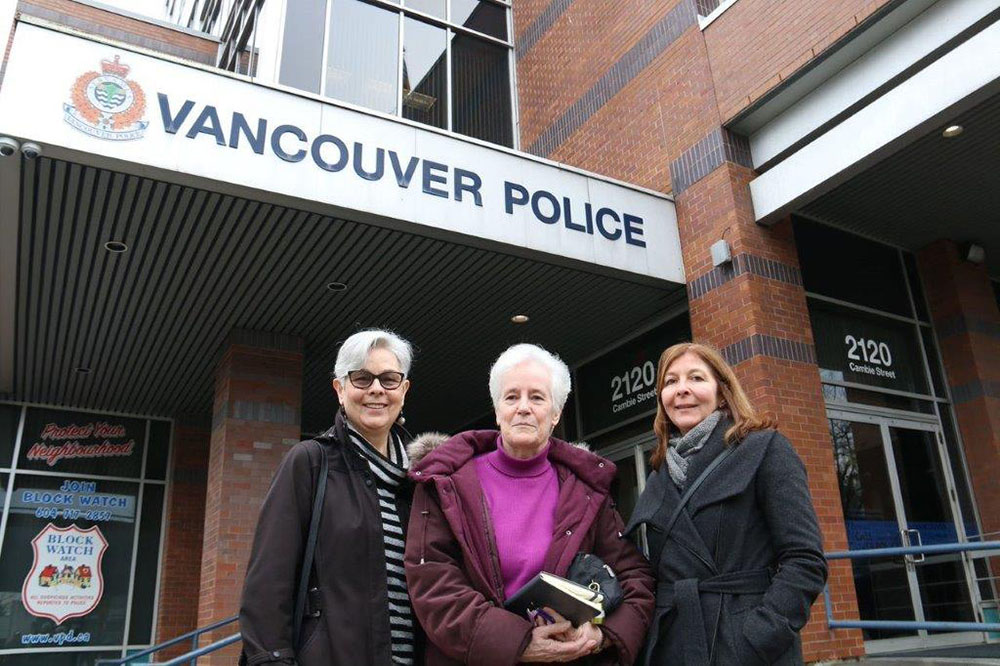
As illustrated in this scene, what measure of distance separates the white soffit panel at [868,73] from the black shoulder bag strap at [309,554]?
6613 mm

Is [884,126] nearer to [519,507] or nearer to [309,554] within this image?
[519,507]

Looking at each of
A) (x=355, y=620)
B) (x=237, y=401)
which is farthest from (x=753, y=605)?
(x=237, y=401)

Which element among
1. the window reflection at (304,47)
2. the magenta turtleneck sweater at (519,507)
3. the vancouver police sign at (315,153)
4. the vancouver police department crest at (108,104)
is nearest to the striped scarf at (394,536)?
the magenta turtleneck sweater at (519,507)

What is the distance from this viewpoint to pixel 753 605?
2.33 m

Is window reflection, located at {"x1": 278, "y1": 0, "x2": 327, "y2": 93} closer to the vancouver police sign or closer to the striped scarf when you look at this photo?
the vancouver police sign

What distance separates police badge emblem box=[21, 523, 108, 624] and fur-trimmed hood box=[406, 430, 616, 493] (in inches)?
433

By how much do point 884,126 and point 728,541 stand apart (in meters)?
5.79

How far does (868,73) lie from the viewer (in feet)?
23.7

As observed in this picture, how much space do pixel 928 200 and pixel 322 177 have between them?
7.02 metres

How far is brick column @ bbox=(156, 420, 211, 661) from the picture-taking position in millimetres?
11883

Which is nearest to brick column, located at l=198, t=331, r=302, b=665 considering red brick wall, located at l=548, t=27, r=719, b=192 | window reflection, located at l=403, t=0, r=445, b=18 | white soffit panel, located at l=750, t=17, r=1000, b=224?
red brick wall, located at l=548, t=27, r=719, b=192

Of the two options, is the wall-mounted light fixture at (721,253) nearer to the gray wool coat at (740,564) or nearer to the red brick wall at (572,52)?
the red brick wall at (572,52)

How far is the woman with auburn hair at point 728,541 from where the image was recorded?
7.47 feet

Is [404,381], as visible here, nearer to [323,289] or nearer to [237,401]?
[323,289]
